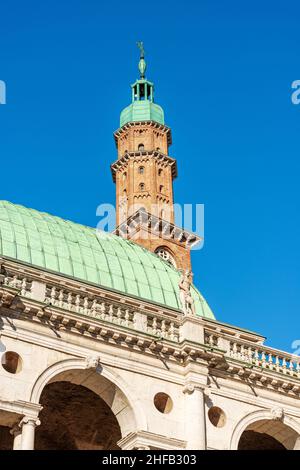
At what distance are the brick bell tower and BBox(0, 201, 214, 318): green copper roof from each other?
998 inches

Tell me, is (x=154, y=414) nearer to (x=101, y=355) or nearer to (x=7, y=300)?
(x=101, y=355)

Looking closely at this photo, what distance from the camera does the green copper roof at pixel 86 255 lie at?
4559 centimetres

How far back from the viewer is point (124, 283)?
47.3 meters

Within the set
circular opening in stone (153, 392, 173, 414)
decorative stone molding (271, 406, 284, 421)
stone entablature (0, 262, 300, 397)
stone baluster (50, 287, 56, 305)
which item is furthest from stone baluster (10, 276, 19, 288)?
decorative stone molding (271, 406, 284, 421)

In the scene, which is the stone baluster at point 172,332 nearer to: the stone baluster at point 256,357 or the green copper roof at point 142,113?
the stone baluster at point 256,357

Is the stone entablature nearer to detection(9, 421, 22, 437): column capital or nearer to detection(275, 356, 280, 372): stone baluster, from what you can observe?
detection(275, 356, 280, 372): stone baluster

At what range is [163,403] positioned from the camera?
132 feet

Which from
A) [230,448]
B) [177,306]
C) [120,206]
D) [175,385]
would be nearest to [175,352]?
[175,385]

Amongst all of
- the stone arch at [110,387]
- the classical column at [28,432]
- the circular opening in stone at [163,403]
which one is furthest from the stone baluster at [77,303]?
the classical column at [28,432]

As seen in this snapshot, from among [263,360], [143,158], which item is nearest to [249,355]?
[263,360]

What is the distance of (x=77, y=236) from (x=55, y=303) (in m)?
9.95

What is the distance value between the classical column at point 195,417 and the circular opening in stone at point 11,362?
7.25 m

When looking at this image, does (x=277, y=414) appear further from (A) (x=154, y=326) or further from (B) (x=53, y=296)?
(B) (x=53, y=296)
